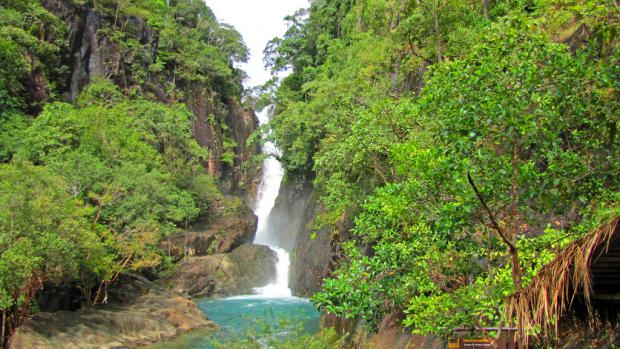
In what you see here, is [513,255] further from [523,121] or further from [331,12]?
[331,12]

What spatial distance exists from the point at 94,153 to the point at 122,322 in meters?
9.43

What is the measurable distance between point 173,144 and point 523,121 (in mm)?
26046

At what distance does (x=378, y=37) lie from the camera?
18.8 meters

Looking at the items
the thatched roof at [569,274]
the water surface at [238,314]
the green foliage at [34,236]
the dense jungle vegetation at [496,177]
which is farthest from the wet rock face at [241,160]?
the thatched roof at [569,274]

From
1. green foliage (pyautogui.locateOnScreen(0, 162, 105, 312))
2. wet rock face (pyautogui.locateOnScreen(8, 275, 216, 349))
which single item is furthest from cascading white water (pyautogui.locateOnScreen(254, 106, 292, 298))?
green foliage (pyautogui.locateOnScreen(0, 162, 105, 312))

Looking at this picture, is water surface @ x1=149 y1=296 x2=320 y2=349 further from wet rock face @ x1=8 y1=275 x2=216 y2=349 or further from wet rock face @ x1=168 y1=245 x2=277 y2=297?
wet rock face @ x1=168 y1=245 x2=277 y2=297

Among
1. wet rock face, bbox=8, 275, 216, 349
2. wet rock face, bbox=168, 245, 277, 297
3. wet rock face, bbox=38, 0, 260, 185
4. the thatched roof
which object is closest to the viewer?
the thatched roof

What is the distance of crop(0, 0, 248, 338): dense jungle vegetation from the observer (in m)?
13.5

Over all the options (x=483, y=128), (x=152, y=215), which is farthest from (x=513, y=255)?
(x=152, y=215)

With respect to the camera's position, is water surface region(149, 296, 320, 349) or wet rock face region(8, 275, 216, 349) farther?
water surface region(149, 296, 320, 349)

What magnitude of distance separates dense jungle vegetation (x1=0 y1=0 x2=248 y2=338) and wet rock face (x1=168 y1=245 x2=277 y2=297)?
225 cm

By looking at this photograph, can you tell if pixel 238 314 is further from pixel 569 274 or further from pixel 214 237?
pixel 569 274

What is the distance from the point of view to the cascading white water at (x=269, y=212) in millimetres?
28516

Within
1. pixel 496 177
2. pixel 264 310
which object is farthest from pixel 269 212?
pixel 496 177
